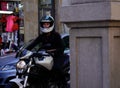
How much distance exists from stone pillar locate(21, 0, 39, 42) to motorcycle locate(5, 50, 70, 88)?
547 inches

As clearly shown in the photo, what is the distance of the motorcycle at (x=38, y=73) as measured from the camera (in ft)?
24.8

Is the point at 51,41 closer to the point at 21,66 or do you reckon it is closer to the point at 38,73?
the point at 38,73

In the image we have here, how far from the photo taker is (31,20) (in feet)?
72.7

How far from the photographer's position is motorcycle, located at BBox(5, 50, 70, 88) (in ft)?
24.8

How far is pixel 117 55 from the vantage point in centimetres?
530

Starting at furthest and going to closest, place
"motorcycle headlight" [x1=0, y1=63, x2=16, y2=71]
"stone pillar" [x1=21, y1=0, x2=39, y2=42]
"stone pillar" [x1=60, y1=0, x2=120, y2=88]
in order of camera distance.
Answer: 1. "stone pillar" [x1=21, y1=0, x2=39, y2=42]
2. "motorcycle headlight" [x1=0, y1=63, x2=16, y2=71]
3. "stone pillar" [x1=60, y1=0, x2=120, y2=88]

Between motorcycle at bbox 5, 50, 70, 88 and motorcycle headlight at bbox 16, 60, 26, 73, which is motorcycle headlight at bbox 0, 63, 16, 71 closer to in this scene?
motorcycle at bbox 5, 50, 70, 88

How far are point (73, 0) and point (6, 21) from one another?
15358 mm

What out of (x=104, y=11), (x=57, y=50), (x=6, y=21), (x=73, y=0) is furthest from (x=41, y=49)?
(x=6, y=21)

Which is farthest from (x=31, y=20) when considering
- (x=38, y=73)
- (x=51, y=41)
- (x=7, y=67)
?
(x=38, y=73)

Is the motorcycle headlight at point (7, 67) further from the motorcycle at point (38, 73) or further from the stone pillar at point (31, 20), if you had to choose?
the stone pillar at point (31, 20)

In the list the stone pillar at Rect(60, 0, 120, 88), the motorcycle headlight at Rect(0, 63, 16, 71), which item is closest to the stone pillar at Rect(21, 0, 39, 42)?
the motorcycle headlight at Rect(0, 63, 16, 71)

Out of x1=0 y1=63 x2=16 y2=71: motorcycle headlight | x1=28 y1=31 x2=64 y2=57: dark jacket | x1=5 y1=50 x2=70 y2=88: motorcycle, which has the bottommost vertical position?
x1=0 y1=63 x2=16 y2=71: motorcycle headlight

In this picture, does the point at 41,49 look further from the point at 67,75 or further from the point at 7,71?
the point at 7,71
